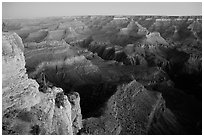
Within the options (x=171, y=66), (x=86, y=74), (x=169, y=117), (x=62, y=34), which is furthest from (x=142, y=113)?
(x=62, y=34)

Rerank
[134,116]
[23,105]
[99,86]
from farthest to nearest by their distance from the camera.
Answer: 1. [99,86]
2. [134,116]
3. [23,105]

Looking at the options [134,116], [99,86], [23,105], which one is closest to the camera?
[23,105]

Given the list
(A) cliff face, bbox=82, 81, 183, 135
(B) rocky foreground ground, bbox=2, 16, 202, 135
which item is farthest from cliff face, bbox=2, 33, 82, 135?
(A) cliff face, bbox=82, 81, 183, 135

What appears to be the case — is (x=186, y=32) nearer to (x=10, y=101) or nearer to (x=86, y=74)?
(x=86, y=74)

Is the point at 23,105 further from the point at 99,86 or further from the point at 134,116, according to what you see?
the point at 99,86

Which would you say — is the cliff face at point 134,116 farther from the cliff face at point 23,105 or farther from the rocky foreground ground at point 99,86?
the cliff face at point 23,105

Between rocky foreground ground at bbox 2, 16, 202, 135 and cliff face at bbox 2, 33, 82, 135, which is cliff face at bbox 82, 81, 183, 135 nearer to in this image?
rocky foreground ground at bbox 2, 16, 202, 135

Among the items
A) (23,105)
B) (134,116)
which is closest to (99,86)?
(134,116)

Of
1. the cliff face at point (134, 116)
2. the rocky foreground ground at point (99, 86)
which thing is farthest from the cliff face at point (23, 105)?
the cliff face at point (134, 116)

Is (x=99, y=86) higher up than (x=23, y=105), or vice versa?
(x=23, y=105)
